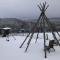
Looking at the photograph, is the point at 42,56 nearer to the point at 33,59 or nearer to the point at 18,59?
the point at 33,59

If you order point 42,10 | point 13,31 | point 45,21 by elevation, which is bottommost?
point 13,31

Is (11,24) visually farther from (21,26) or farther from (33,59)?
(33,59)

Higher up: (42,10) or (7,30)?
(42,10)

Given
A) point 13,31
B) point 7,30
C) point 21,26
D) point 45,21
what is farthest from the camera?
point 21,26

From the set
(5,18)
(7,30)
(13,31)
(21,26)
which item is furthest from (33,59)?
(5,18)

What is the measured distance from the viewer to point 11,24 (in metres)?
20.9

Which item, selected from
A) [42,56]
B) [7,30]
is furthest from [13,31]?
[42,56]

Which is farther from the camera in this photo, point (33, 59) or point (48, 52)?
point (48, 52)

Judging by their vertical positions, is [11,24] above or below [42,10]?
below

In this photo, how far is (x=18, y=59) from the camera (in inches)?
236

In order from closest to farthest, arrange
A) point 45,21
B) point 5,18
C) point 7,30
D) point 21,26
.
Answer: point 45,21, point 7,30, point 21,26, point 5,18

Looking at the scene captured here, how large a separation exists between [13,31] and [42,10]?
10296mm

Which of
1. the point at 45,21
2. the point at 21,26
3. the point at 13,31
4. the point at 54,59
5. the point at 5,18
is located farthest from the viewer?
the point at 5,18

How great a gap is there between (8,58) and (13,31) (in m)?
11.4
